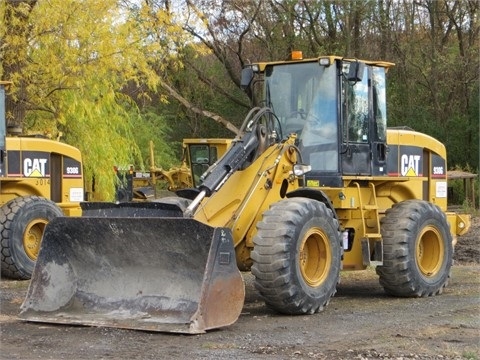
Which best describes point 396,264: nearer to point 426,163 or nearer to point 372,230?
point 372,230

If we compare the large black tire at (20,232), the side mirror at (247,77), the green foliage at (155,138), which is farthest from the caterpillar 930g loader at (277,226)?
the green foliage at (155,138)

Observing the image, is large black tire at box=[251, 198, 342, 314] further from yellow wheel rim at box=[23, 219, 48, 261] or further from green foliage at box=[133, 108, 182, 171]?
green foliage at box=[133, 108, 182, 171]

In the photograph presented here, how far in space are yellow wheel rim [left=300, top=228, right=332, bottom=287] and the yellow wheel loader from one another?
16.3 ft

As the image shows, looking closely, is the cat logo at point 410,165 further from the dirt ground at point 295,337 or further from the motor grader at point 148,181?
the motor grader at point 148,181

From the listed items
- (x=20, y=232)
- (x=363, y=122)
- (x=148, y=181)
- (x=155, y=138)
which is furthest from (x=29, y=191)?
(x=155, y=138)

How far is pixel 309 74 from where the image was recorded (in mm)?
10406

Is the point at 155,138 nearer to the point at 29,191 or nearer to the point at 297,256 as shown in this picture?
the point at 29,191

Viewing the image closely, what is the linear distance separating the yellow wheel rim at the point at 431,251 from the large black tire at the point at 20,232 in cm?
502

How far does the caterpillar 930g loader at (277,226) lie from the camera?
831 centimetres

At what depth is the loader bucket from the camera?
804 cm

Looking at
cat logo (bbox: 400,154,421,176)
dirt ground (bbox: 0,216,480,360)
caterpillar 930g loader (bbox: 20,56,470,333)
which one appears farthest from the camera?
cat logo (bbox: 400,154,421,176)

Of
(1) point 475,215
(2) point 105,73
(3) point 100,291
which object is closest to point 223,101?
(1) point 475,215

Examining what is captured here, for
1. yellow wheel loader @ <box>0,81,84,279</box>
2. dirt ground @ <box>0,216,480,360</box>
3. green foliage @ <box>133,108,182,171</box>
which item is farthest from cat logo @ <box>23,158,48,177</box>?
green foliage @ <box>133,108,182,171</box>

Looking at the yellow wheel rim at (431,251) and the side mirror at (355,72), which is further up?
the side mirror at (355,72)
